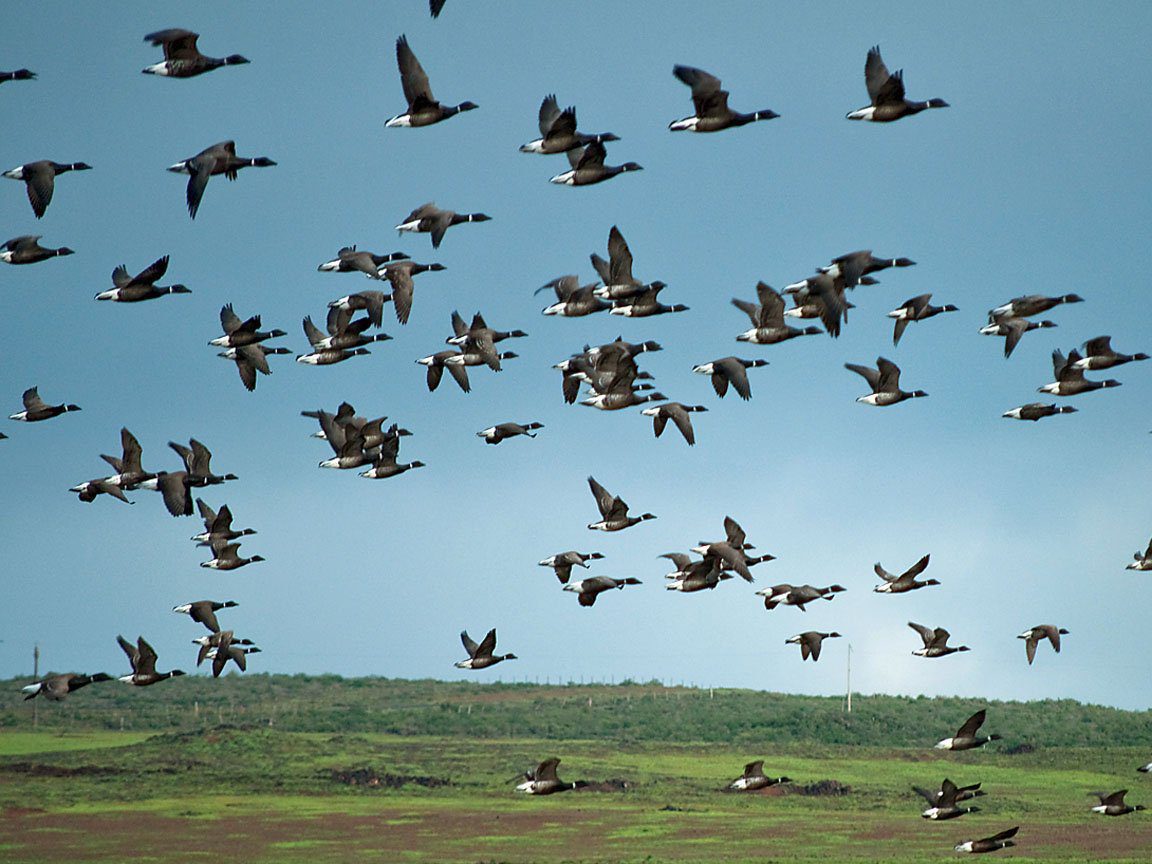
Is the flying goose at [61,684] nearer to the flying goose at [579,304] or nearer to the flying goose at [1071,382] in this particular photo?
the flying goose at [579,304]

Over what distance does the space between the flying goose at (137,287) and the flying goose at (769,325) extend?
1140cm

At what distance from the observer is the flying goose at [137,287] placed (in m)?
31.4

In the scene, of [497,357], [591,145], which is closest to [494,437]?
[497,357]

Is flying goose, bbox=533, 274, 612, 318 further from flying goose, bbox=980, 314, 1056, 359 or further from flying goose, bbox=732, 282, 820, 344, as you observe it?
flying goose, bbox=980, 314, 1056, 359

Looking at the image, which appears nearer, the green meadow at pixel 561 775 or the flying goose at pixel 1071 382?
the flying goose at pixel 1071 382

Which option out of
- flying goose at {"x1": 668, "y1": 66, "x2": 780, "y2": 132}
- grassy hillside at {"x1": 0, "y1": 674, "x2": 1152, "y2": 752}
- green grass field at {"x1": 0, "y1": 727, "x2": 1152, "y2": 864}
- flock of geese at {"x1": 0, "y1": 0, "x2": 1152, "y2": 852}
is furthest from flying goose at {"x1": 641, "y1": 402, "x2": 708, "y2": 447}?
grassy hillside at {"x1": 0, "y1": 674, "x2": 1152, "y2": 752}

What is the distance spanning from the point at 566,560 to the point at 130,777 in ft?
174

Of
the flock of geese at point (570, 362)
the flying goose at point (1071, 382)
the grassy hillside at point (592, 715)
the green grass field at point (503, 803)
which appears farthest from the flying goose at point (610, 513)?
the grassy hillside at point (592, 715)

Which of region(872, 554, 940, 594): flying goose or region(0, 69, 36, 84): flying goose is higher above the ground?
region(0, 69, 36, 84): flying goose

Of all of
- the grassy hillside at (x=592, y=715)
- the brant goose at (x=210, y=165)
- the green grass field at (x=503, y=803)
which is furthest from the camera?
the grassy hillside at (x=592, y=715)

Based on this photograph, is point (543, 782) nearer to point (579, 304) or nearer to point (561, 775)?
point (579, 304)

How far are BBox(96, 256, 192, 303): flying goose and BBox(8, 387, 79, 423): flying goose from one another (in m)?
4.23

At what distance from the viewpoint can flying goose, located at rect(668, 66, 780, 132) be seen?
28406mm

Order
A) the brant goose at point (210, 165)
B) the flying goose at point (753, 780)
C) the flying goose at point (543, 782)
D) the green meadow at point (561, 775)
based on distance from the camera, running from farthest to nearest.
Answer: the green meadow at point (561, 775) < the flying goose at point (753, 780) < the flying goose at point (543, 782) < the brant goose at point (210, 165)
